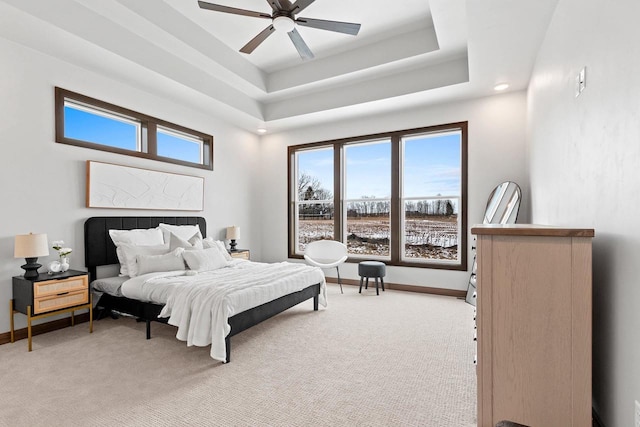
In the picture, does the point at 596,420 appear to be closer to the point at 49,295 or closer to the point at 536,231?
the point at 536,231

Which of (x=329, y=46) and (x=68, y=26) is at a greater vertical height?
(x=329, y=46)

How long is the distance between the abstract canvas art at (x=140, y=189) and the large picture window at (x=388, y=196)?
2.01 meters

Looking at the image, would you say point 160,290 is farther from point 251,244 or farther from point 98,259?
point 251,244

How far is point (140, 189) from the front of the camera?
4324mm

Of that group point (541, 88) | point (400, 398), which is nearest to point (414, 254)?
point (541, 88)

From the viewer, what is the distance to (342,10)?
12.2ft

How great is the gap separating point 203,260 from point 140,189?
1451 millimetres

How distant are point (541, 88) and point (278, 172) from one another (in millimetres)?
4508

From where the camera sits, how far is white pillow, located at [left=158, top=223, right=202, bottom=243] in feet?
14.3

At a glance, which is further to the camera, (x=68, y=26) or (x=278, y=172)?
(x=278, y=172)

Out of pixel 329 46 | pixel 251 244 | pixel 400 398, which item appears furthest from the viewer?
pixel 251 244

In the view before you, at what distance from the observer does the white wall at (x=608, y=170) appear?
51.5 inches

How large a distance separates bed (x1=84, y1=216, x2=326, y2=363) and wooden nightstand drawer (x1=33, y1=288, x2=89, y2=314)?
27 centimetres

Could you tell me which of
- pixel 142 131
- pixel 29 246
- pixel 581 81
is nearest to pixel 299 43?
pixel 581 81
